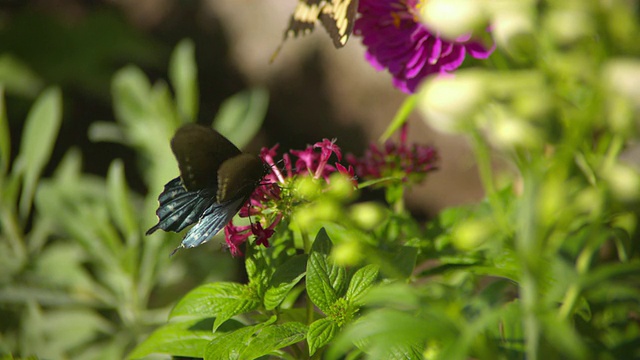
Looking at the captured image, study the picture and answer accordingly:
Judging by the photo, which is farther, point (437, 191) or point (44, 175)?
point (44, 175)

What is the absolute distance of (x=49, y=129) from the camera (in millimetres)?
1255

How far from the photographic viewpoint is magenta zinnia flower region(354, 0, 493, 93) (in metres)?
0.73

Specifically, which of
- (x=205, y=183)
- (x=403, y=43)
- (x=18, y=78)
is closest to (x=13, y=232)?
(x=18, y=78)

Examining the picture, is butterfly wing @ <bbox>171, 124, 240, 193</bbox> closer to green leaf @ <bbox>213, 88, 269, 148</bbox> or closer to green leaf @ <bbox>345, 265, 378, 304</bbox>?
green leaf @ <bbox>345, 265, 378, 304</bbox>

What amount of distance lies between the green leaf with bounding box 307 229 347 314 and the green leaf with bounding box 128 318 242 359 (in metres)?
0.12

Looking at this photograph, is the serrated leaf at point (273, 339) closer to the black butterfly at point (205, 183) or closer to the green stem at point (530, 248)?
the black butterfly at point (205, 183)

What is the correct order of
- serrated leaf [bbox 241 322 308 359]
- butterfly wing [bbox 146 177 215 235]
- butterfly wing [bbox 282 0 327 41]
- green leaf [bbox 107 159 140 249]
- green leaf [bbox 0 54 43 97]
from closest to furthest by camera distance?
serrated leaf [bbox 241 322 308 359], butterfly wing [bbox 146 177 215 235], butterfly wing [bbox 282 0 327 41], green leaf [bbox 107 159 140 249], green leaf [bbox 0 54 43 97]

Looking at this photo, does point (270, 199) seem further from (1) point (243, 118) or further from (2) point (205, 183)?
(1) point (243, 118)

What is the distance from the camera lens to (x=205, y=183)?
2.09 ft

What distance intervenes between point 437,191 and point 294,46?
25.1 inches

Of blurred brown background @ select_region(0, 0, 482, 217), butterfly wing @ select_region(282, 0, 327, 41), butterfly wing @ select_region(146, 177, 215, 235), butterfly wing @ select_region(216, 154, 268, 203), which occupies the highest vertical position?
butterfly wing @ select_region(282, 0, 327, 41)

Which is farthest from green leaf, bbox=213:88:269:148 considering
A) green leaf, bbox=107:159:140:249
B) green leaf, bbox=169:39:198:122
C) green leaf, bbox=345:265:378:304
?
green leaf, bbox=345:265:378:304

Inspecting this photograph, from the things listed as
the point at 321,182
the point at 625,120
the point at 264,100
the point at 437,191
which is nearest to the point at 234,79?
the point at 264,100

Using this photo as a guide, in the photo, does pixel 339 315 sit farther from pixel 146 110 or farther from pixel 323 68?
pixel 323 68
